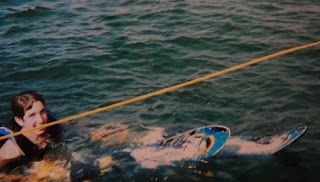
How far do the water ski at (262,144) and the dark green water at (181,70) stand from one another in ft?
0.39

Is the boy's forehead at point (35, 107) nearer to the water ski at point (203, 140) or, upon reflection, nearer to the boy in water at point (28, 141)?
the boy in water at point (28, 141)

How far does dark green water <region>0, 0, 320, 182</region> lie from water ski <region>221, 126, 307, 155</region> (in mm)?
119

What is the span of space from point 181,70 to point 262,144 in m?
3.02

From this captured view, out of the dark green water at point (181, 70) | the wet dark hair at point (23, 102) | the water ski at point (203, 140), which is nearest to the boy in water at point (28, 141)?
the wet dark hair at point (23, 102)

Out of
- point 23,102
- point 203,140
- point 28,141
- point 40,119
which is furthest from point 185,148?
point 23,102

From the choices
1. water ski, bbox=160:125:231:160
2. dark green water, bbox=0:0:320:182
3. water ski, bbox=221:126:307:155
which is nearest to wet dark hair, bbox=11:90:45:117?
dark green water, bbox=0:0:320:182

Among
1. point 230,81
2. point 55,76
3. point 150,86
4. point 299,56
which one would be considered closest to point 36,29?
point 55,76

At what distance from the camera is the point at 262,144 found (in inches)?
197

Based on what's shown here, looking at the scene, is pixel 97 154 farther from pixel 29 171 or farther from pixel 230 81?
pixel 230 81

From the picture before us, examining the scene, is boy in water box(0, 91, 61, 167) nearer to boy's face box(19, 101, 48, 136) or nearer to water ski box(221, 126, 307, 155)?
boy's face box(19, 101, 48, 136)

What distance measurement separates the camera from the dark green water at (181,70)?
512cm

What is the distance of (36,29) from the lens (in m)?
11.0

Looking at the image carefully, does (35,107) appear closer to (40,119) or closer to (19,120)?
(40,119)

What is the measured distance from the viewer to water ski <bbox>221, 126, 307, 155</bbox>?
4.81m
